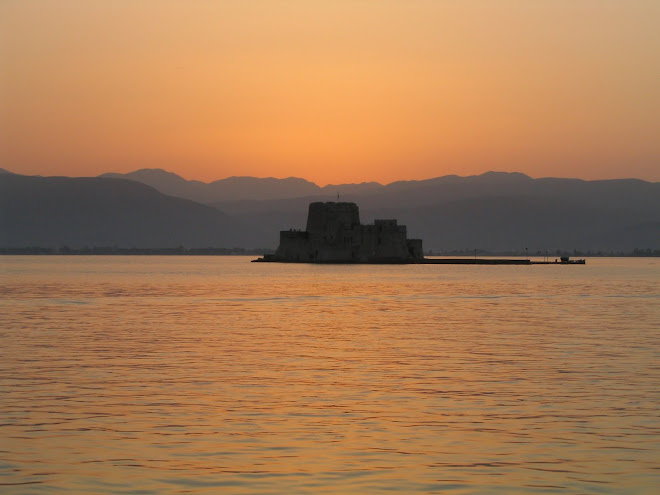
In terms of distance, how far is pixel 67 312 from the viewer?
52.2m

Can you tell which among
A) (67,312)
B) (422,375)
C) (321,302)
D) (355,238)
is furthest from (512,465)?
(355,238)

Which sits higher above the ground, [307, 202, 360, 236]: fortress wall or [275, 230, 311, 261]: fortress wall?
[307, 202, 360, 236]: fortress wall

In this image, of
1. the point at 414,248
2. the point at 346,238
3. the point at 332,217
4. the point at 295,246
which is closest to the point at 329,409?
the point at 332,217

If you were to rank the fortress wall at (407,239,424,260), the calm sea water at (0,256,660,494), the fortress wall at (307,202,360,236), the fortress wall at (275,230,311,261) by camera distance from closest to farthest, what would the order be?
1. the calm sea water at (0,256,660,494)
2. the fortress wall at (307,202,360,236)
3. the fortress wall at (275,230,311,261)
4. the fortress wall at (407,239,424,260)

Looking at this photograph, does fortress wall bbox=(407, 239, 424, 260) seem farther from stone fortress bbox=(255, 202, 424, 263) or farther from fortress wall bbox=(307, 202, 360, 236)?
fortress wall bbox=(307, 202, 360, 236)

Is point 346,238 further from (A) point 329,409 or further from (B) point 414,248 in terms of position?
(A) point 329,409

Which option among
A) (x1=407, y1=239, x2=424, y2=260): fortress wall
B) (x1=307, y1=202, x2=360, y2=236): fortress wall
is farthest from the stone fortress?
(x1=407, y1=239, x2=424, y2=260): fortress wall

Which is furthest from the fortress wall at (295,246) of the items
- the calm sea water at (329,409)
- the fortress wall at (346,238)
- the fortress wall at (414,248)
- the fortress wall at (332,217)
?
the calm sea water at (329,409)

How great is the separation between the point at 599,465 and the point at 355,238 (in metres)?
161

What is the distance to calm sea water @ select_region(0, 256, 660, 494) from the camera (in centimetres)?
1436

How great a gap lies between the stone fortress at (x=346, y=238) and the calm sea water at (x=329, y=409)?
13189 centimetres

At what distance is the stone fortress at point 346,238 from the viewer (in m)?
174

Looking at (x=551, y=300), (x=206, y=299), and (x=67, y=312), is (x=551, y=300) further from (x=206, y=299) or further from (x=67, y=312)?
(x=67, y=312)

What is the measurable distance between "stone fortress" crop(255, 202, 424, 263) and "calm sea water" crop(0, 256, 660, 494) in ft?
433
